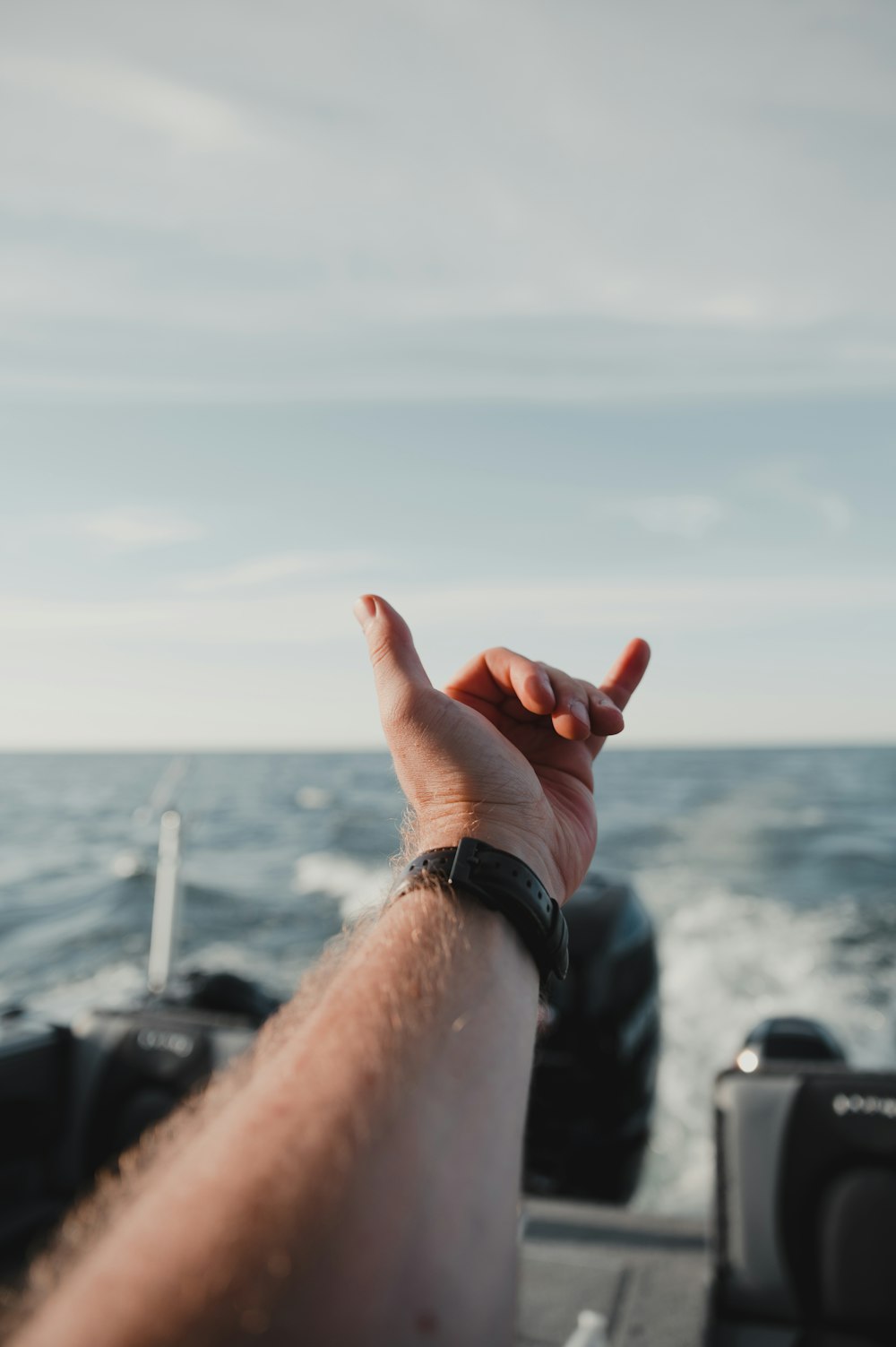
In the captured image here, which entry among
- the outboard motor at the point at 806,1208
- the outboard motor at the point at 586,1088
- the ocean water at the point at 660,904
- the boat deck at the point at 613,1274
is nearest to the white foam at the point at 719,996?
the ocean water at the point at 660,904

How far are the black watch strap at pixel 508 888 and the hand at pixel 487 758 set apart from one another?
70 millimetres

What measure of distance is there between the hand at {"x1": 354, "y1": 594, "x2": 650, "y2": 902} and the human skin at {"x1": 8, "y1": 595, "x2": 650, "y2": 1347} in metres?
0.22

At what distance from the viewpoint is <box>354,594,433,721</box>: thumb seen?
4.44 ft

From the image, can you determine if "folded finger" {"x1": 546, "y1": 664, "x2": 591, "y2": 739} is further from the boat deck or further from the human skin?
the boat deck

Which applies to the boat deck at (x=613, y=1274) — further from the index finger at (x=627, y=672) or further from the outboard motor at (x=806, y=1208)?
the index finger at (x=627, y=672)

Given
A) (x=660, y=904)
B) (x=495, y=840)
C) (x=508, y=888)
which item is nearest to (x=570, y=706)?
(x=495, y=840)

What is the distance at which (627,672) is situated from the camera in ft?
5.32

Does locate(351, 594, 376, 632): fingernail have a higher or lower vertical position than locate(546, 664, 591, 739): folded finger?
higher

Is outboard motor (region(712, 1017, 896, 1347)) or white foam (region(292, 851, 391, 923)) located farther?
white foam (region(292, 851, 391, 923))

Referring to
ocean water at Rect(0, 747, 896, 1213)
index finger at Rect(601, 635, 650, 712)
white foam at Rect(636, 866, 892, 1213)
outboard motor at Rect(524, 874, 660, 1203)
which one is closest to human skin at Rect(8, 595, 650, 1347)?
ocean water at Rect(0, 747, 896, 1213)

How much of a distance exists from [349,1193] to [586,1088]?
9.54 feet

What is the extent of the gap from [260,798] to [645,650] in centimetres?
2775

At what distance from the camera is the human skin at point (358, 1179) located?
0.60 meters

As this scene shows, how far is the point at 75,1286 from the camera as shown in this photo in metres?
0.63
